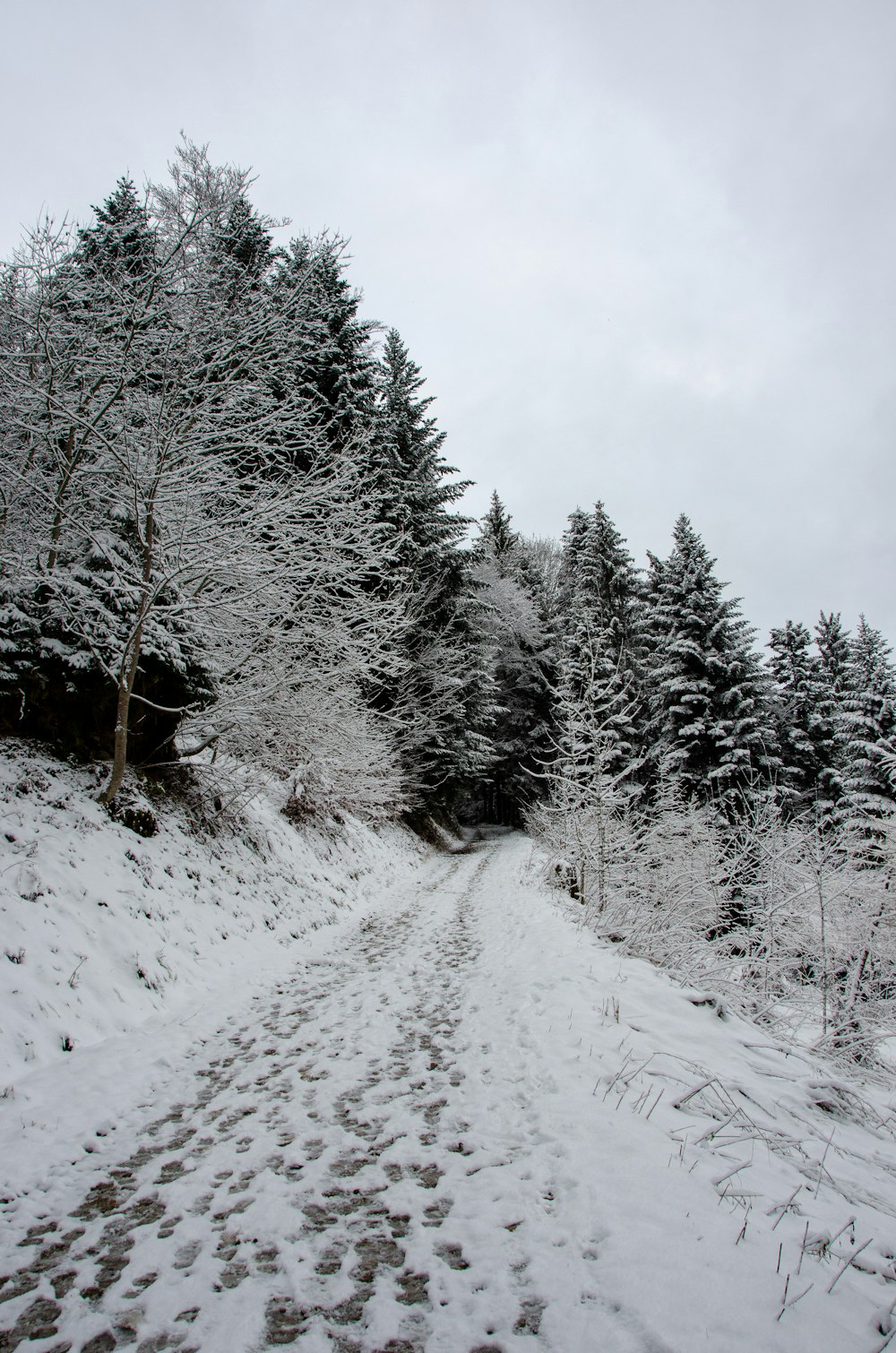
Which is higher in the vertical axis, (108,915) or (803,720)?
(803,720)

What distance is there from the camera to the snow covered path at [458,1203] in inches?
79.0

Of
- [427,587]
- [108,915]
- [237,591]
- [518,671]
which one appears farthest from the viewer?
[518,671]

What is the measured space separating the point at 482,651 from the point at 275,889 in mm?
16648

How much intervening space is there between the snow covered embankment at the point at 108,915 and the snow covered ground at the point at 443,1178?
0.09 metres

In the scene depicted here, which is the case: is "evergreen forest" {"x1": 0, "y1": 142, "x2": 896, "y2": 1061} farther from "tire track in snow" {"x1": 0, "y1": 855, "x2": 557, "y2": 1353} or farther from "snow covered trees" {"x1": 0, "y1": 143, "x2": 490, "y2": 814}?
"tire track in snow" {"x1": 0, "y1": 855, "x2": 557, "y2": 1353}

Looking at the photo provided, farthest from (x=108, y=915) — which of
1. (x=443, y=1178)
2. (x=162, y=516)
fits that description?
(x=162, y=516)

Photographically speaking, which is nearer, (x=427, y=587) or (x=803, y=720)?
(x=427, y=587)

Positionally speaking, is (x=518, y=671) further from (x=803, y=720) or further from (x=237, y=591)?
(x=237, y=591)

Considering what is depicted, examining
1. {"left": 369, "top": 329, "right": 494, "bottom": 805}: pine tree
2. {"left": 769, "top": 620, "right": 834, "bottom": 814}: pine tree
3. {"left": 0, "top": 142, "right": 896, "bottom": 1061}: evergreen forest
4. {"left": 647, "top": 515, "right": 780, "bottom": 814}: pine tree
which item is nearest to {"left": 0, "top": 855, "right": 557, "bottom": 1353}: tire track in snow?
{"left": 0, "top": 142, "right": 896, "bottom": 1061}: evergreen forest

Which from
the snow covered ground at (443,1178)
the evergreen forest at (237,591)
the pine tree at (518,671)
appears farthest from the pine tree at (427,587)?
the snow covered ground at (443,1178)

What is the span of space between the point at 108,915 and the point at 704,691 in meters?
21.0

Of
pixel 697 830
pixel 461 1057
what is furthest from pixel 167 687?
pixel 697 830

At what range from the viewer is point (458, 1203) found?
107 inches

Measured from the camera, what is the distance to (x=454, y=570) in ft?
68.7
